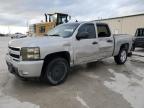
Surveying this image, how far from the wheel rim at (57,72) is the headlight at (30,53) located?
0.70 metres

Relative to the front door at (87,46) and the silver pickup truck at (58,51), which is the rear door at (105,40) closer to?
the silver pickup truck at (58,51)

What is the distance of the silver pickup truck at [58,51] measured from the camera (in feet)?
16.7

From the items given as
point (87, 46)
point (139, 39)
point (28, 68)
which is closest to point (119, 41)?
point (87, 46)

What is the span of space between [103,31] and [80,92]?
3293 mm

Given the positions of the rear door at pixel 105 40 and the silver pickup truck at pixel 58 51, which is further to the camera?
the rear door at pixel 105 40

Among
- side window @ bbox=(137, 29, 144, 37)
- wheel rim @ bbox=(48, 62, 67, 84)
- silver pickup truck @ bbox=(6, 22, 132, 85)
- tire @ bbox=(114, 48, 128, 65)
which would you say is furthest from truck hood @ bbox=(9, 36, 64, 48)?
side window @ bbox=(137, 29, 144, 37)

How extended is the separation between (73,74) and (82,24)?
1787 millimetres

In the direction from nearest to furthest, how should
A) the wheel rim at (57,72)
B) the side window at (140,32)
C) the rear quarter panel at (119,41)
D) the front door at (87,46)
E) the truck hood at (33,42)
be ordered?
1. the truck hood at (33,42)
2. the wheel rim at (57,72)
3. the front door at (87,46)
4. the rear quarter panel at (119,41)
5. the side window at (140,32)

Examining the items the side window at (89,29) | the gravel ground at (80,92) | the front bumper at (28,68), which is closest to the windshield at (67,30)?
the side window at (89,29)

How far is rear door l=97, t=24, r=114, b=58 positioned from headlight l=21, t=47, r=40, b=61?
283 centimetres

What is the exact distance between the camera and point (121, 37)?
8562mm

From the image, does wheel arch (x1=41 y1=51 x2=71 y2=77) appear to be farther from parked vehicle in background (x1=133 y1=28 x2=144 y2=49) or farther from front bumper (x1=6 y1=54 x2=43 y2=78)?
parked vehicle in background (x1=133 y1=28 x2=144 y2=49)

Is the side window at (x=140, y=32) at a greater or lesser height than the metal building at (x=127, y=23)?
lesser

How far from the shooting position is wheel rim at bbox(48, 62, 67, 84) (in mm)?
5574
